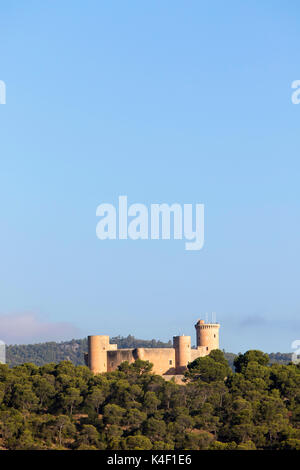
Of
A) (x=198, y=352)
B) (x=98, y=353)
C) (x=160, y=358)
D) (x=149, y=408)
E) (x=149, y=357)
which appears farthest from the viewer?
(x=198, y=352)

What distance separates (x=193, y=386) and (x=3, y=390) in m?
13.2

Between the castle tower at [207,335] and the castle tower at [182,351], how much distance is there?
223 centimetres

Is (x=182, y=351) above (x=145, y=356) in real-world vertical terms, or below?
above

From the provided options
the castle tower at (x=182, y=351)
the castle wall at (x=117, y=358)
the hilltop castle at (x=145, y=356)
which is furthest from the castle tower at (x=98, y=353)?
the castle tower at (x=182, y=351)

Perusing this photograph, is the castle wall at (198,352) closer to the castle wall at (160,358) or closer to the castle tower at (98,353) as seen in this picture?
the castle wall at (160,358)

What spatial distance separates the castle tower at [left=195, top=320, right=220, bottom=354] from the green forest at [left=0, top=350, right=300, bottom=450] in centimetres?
121

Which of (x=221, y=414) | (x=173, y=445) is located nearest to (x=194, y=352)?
(x=221, y=414)

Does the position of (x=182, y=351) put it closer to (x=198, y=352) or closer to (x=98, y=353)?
(x=198, y=352)

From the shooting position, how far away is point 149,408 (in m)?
70.6

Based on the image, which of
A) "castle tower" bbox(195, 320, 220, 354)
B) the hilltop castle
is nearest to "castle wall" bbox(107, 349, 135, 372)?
the hilltop castle

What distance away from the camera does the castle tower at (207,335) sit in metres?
80.2

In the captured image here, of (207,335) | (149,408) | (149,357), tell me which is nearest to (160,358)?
(149,357)

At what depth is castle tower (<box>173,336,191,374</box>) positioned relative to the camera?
78312 mm

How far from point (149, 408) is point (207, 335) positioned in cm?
1163
